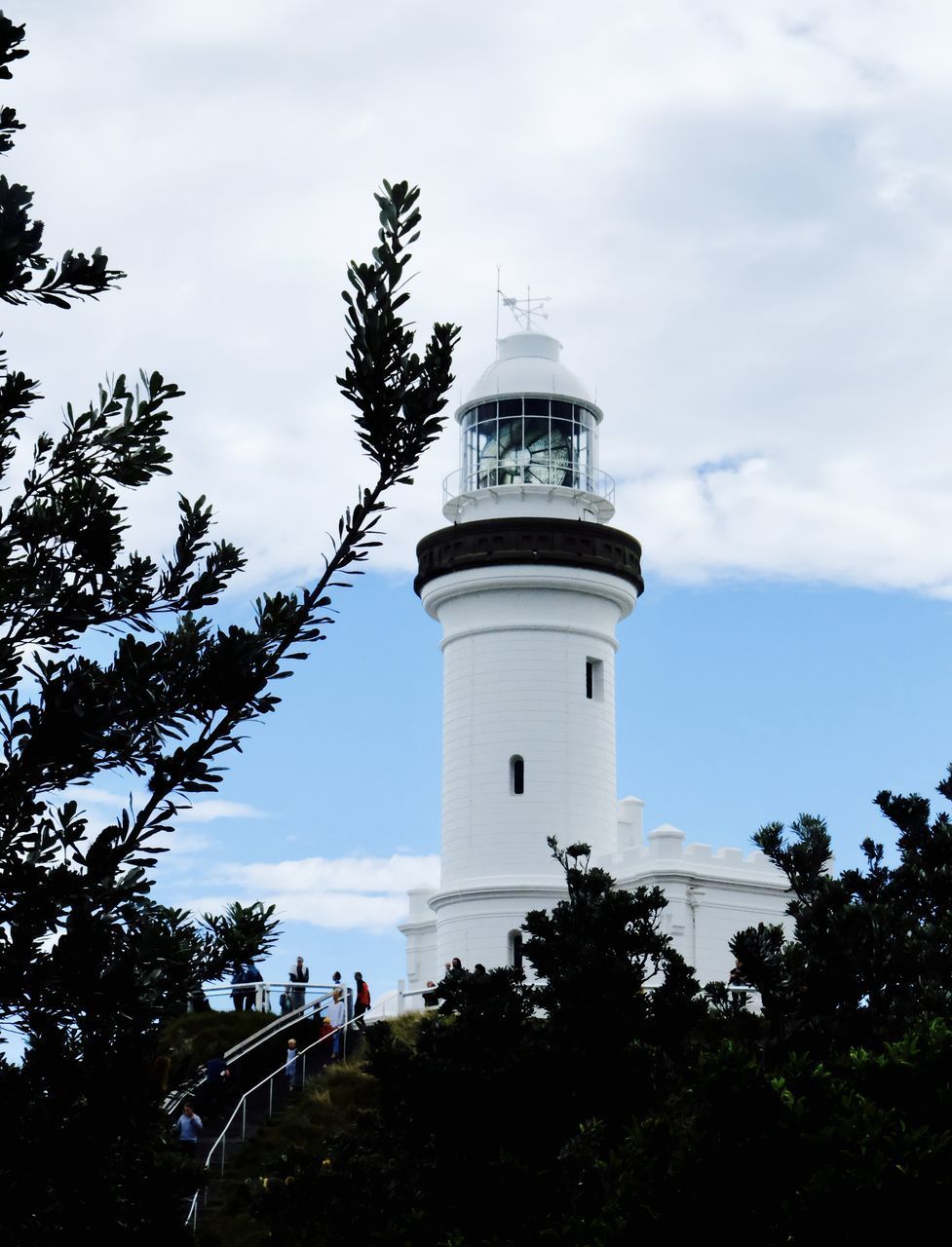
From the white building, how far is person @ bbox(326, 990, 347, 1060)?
3.84 m

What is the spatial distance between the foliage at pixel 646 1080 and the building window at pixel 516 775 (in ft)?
46.0

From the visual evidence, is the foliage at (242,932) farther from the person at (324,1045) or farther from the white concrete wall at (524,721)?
the white concrete wall at (524,721)

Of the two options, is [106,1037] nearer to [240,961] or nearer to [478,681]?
[240,961]

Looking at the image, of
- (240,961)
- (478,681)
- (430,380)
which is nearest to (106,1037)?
(240,961)

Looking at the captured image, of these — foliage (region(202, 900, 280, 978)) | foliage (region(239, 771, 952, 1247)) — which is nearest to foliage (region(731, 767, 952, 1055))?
foliage (region(239, 771, 952, 1247))

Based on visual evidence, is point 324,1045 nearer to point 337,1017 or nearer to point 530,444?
point 337,1017

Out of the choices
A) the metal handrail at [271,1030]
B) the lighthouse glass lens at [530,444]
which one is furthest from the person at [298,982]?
the lighthouse glass lens at [530,444]

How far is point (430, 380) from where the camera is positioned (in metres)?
7.86

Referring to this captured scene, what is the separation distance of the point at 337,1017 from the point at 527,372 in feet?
49.0

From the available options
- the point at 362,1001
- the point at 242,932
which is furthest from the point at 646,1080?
the point at 362,1001

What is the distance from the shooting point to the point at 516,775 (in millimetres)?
37219

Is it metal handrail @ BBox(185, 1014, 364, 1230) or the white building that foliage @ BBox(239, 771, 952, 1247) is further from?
the white building

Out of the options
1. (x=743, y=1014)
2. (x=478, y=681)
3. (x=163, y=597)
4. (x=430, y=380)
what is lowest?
(x=743, y=1014)

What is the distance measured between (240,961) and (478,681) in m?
28.8
